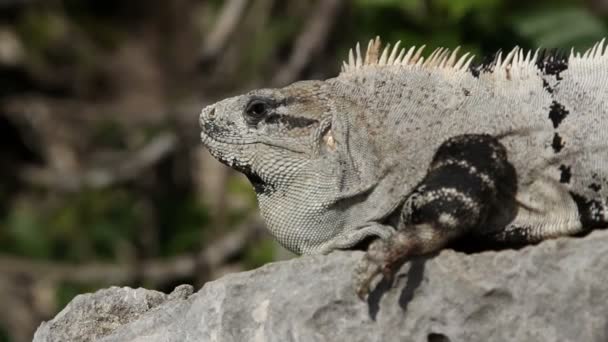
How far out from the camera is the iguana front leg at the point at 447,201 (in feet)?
13.3

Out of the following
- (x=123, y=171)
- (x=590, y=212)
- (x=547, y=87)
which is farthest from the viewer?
(x=123, y=171)

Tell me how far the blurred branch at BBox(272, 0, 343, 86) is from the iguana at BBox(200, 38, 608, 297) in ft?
20.4

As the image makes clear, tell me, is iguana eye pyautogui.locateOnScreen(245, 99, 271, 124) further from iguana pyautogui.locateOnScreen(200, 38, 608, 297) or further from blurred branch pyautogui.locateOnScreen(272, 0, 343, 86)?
blurred branch pyautogui.locateOnScreen(272, 0, 343, 86)

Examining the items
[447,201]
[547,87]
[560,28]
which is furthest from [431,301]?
[560,28]

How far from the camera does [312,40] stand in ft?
36.9

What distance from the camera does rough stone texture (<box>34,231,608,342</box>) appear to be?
158 inches

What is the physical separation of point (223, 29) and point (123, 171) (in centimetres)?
190

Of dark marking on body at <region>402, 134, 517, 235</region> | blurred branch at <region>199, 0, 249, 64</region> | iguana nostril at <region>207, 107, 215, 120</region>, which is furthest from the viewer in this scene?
blurred branch at <region>199, 0, 249, 64</region>

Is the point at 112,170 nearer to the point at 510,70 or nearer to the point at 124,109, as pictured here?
the point at 124,109

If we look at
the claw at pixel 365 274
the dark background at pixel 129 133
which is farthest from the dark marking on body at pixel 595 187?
the dark background at pixel 129 133

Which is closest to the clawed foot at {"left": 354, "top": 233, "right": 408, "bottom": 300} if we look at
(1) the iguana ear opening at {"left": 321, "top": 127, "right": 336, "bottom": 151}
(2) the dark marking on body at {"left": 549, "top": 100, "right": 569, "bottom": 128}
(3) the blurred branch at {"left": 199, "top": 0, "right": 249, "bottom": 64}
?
(1) the iguana ear opening at {"left": 321, "top": 127, "right": 336, "bottom": 151}

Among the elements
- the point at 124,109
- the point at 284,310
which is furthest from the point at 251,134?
the point at 124,109

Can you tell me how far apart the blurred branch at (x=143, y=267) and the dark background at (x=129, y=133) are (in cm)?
1

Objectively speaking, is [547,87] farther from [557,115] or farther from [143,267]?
[143,267]
